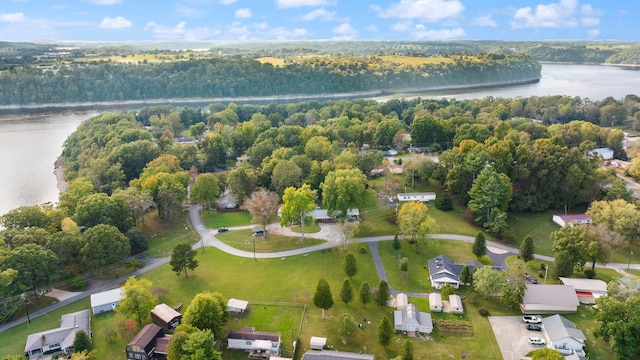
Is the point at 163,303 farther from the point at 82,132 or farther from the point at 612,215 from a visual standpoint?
the point at 82,132

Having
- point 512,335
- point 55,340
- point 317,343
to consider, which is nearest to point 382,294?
point 317,343

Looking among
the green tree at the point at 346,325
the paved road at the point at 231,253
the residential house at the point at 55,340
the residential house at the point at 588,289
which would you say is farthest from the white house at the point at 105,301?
the residential house at the point at 588,289

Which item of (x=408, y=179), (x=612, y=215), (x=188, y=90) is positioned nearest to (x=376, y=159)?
(x=408, y=179)

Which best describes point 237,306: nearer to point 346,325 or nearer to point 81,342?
point 346,325

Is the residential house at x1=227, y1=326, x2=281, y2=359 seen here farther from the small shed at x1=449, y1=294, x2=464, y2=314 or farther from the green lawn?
the green lawn

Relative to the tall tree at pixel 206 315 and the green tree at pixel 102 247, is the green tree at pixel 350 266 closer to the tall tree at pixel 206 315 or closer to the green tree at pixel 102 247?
the tall tree at pixel 206 315

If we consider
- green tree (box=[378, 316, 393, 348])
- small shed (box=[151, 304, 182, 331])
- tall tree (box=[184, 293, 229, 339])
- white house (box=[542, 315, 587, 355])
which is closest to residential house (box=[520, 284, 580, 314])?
white house (box=[542, 315, 587, 355])

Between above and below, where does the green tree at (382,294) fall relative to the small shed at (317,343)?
above
